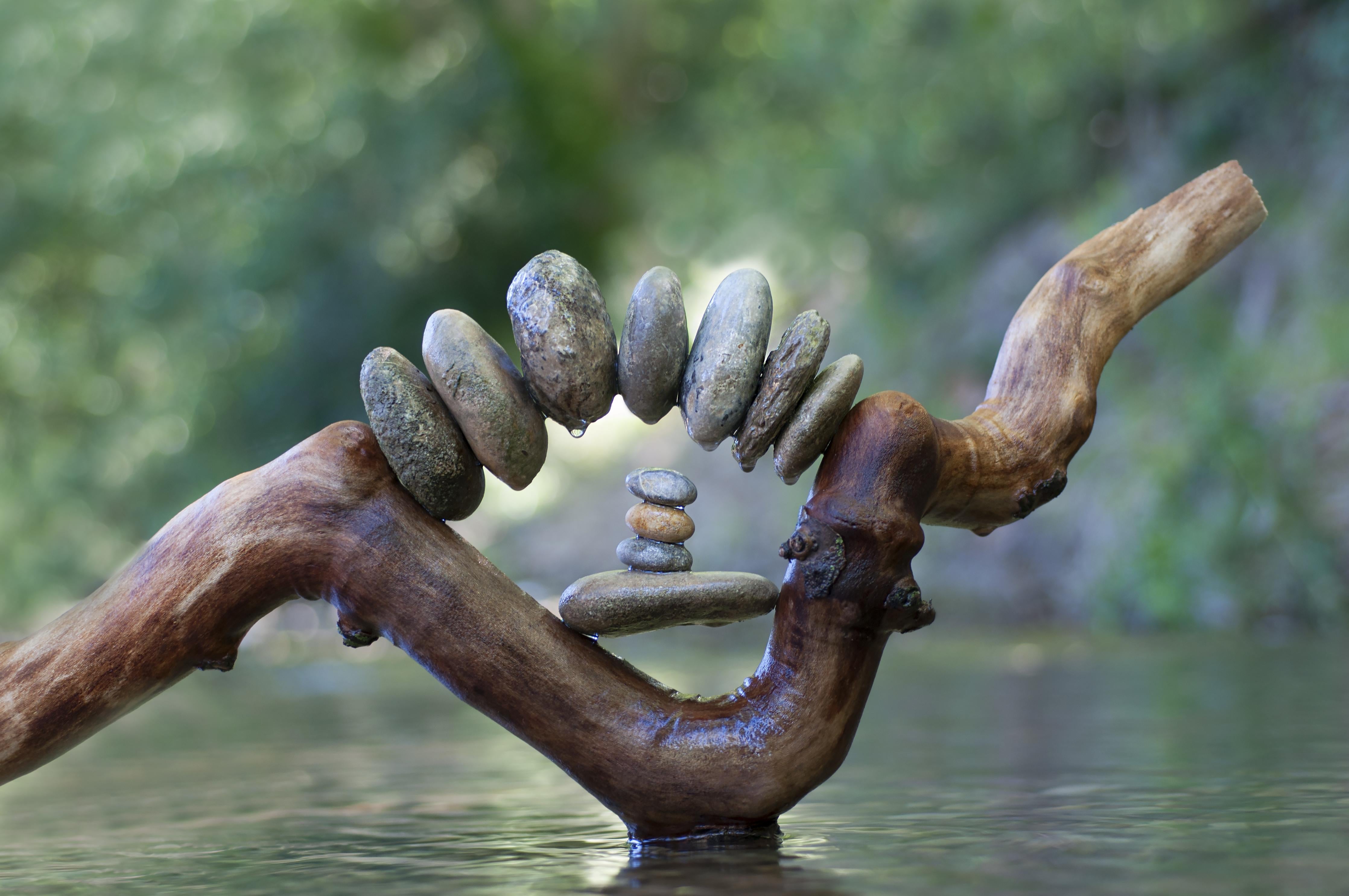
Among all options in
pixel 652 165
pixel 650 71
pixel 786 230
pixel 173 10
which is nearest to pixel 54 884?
pixel 786 230

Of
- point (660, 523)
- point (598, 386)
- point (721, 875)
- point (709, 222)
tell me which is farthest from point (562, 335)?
point (709, 222)

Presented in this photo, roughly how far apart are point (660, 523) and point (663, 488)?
0.03m

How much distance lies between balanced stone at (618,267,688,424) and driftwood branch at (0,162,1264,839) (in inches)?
5.2

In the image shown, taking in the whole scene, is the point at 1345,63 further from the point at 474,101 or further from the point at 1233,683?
the point at 474,101

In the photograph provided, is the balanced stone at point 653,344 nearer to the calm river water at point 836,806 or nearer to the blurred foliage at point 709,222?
the calm river water at point 836,806

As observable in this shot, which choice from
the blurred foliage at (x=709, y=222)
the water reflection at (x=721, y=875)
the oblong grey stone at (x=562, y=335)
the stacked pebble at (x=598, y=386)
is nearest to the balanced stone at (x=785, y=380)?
the stacked pebble at (x=598, y=386)

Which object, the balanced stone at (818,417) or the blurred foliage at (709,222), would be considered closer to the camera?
the balanced stone at (818,417)

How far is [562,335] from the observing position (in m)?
0.82

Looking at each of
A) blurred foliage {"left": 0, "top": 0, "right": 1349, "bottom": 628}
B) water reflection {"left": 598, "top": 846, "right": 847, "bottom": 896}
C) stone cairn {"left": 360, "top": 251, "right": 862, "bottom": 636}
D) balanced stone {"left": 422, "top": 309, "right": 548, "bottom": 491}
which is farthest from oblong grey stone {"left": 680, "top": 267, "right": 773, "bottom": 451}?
blurred foliage {"left": 0, "top": 0, "right": 1349, "bottom": 628}

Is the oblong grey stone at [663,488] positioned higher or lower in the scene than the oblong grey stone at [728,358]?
lower

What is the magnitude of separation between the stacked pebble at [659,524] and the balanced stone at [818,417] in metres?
0.07

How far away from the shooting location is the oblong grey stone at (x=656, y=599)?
0.82 meters

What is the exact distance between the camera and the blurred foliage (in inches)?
135

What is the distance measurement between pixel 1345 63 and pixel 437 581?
3532mm
